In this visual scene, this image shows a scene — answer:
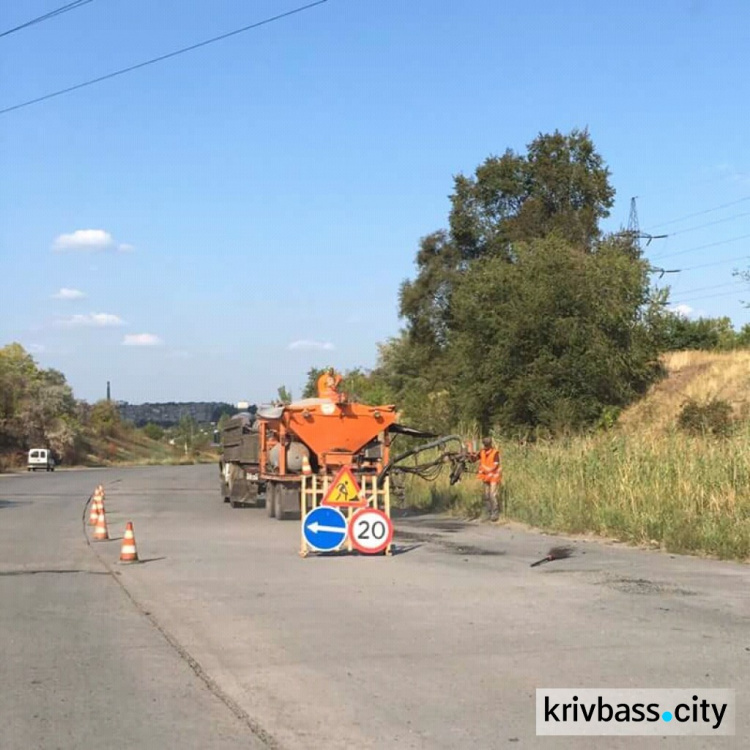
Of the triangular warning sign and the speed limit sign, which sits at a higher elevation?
the triangular warning sign

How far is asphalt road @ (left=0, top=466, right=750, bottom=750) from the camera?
19.9 feet

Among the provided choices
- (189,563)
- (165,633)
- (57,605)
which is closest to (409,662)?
(165,633)

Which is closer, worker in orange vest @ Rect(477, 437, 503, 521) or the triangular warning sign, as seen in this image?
the triangular warning sign

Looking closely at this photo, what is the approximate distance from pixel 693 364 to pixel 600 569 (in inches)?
1042

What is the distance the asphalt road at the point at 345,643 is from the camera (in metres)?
6.07

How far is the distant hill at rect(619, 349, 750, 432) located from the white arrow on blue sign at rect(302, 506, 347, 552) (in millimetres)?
17765

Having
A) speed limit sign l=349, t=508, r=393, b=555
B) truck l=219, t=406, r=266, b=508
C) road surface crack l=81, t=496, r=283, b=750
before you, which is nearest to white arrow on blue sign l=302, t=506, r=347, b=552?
speed limit sign l=349, t=508, r=393, b=555

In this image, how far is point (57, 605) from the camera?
10.6 meters

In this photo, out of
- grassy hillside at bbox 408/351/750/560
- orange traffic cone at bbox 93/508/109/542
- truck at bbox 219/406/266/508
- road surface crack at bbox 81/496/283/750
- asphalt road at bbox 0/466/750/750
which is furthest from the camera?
truck at bbox 219/406/266/508

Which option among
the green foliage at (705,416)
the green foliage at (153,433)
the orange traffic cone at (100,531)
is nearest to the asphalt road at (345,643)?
the orange traffic cone at (100,531)

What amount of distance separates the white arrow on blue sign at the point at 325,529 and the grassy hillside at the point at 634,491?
5.13m

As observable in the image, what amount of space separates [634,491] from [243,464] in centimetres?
1094

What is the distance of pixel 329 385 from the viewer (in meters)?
22.8

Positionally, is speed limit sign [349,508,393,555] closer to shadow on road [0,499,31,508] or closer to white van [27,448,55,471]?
shadow on road [0,499,31,508]
